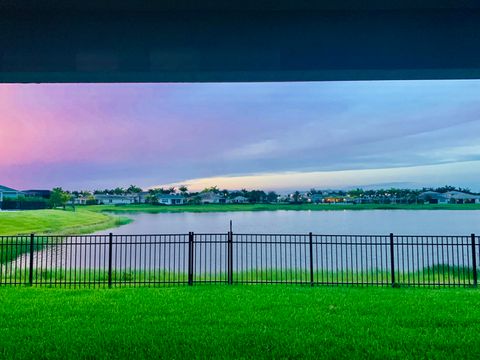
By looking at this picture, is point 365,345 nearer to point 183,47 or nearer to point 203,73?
point 203,73

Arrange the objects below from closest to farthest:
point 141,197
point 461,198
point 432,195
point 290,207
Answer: point 461,198, point 432,195, point 290,207, point 141,197

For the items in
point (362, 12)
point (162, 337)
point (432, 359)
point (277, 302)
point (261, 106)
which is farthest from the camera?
point (261, 106)

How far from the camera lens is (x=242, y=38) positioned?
3.88 m

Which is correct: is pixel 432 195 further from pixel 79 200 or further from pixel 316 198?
pixel 79 200

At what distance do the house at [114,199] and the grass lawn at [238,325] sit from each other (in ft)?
287

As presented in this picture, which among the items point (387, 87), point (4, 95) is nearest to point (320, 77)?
point (387, 87)

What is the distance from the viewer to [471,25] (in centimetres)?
384

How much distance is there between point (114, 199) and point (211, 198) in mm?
30780

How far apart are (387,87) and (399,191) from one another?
7977cm

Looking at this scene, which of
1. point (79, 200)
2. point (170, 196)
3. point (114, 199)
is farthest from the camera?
point (114, 199)

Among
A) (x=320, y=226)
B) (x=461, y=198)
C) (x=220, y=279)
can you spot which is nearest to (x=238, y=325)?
(x=220, y=279)

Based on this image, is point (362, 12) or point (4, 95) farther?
point (4, 95)

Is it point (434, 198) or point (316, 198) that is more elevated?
point (316, 198)

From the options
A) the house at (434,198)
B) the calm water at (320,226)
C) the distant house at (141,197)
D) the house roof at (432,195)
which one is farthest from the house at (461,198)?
the distant house at (141,197)
